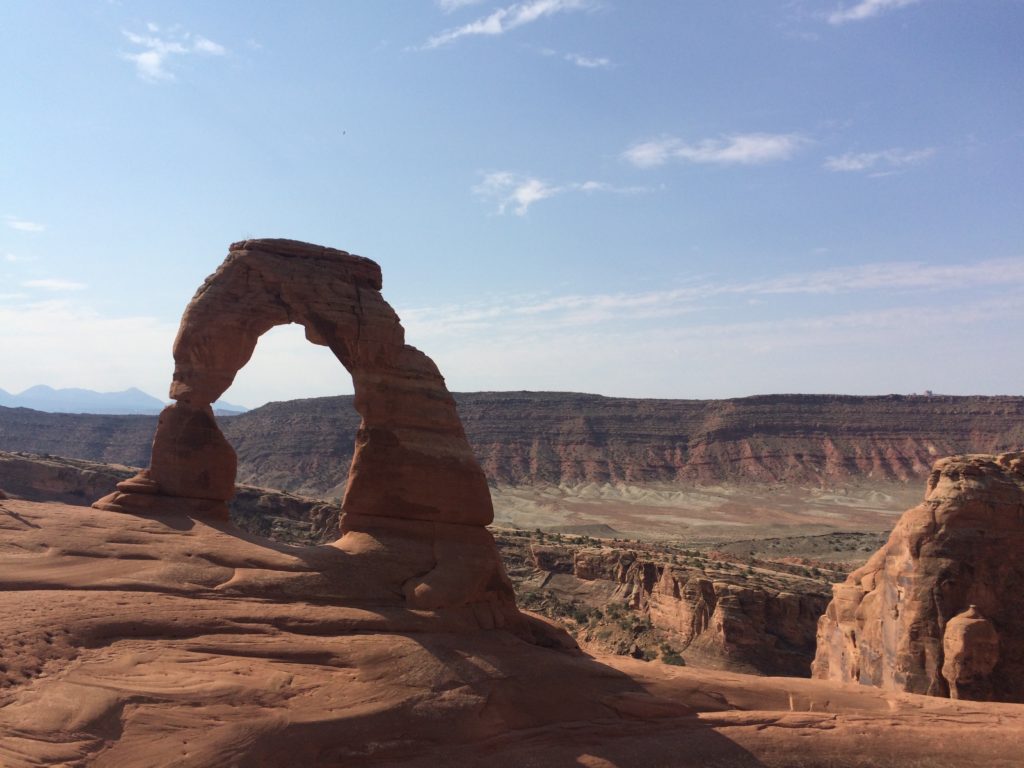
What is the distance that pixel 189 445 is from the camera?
62.3 ft

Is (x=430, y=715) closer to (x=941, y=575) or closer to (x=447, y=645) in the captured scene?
(x=447, y=645)

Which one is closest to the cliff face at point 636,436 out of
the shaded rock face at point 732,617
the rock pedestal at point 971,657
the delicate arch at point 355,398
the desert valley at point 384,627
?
the shaded rock face at point 732,617

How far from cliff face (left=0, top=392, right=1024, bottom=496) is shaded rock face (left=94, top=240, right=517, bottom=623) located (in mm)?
96709

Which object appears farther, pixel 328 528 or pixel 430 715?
pixel 328 528

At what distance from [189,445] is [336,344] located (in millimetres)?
4254

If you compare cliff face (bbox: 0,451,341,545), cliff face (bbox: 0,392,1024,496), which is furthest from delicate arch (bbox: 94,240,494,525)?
cliff face (bbox: 0,392,1024,496)

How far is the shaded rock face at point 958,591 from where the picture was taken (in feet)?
59.4

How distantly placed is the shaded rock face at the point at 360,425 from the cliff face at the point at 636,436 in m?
96.7

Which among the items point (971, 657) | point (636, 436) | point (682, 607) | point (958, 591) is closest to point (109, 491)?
point (682, 607)

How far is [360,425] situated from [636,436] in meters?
120

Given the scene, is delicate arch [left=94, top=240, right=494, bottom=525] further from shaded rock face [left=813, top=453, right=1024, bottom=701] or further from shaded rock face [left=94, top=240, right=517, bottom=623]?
shaded rock face [left=813, top=453, right=1024, bottom=701]

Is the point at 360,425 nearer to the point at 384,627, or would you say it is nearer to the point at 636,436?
the point at 384,627

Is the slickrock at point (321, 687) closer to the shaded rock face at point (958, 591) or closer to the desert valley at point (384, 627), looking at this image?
the desert valley at point (384, 627)

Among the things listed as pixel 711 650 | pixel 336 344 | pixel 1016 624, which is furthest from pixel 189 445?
pixel 711 650
